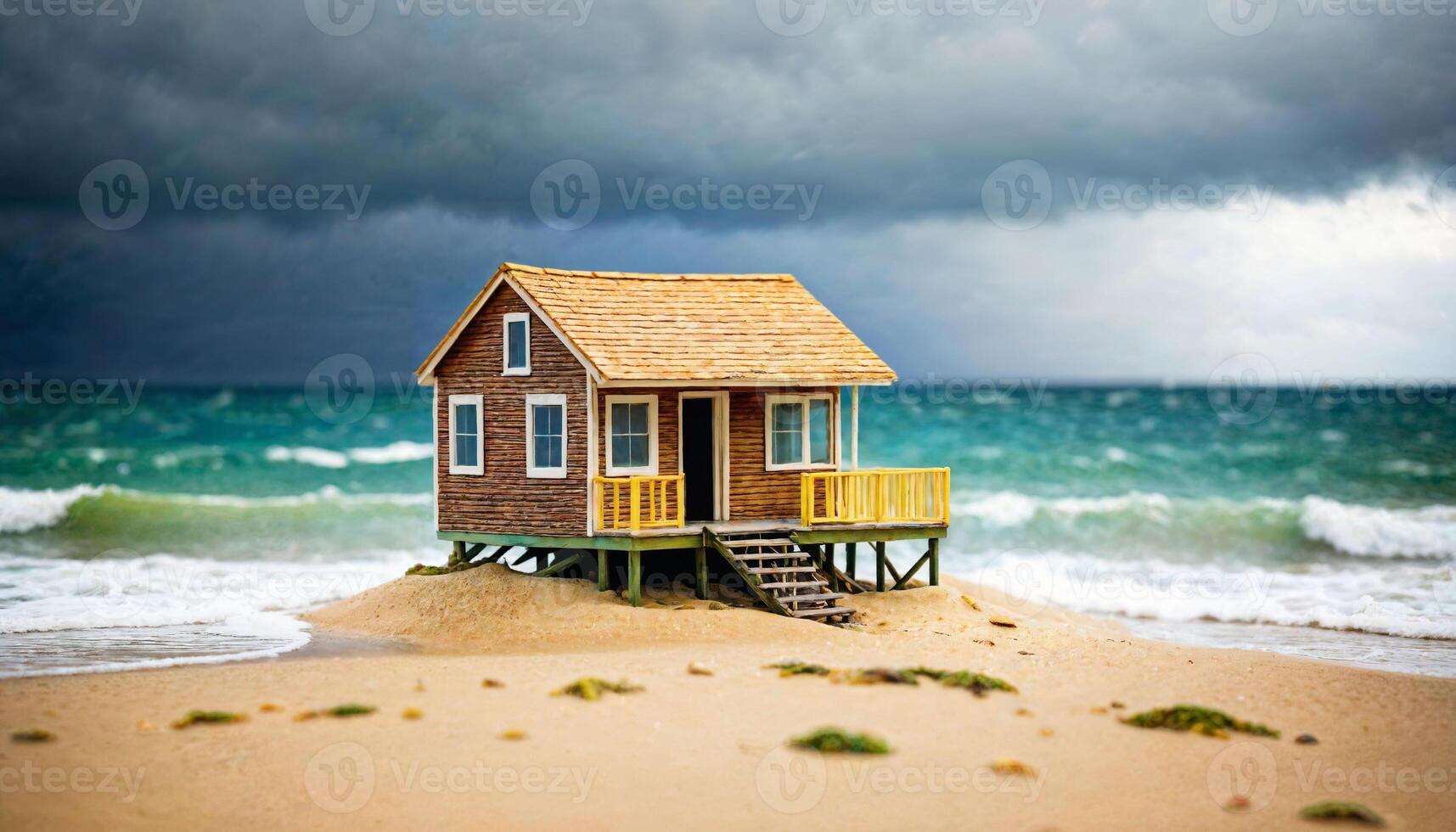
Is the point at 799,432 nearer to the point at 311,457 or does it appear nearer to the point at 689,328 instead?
the point at 689,328

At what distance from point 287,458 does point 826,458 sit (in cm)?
3634

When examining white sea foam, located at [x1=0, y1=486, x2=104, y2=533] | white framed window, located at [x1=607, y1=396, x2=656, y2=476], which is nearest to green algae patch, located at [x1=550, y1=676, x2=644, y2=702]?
white framed window, located at [x1=607, y1=396, x2=656, y2=476]

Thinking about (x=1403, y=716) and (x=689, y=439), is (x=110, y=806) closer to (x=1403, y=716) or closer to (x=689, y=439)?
(x=689, y=439)

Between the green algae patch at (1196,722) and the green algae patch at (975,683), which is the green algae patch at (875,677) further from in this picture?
the green algae patch at (1196,722)

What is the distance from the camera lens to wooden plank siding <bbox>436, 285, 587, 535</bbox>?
21.4 m

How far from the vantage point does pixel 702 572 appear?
21797 mm

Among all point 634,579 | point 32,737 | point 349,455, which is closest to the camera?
point 32,737

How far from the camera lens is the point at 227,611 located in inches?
981

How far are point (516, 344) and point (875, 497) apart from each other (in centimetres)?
656

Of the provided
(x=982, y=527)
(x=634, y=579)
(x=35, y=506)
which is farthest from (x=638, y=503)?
(x=35, y=506)

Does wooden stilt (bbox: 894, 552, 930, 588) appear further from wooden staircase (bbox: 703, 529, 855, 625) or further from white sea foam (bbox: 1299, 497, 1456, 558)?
white sea foam (bbox: 1299, 497, 1456, 558)

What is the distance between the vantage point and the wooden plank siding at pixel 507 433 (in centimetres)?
2139

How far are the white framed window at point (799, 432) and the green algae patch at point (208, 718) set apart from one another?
10.5 metres

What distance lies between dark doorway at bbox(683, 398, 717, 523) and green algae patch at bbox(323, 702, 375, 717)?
29.1 feet
